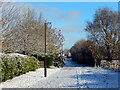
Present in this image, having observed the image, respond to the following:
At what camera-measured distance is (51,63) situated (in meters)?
31.8

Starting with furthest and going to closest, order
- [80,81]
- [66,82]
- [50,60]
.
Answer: [50,60]
[80,81]
[66,82]

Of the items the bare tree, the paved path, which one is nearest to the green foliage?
the bare tree

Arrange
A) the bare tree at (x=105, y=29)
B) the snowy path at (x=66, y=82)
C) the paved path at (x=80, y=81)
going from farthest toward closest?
1. the bare tree at (x=105, y=29)
2. the snowy path at (x=66, y=82)
3. the paved path at (x=80, y=81)

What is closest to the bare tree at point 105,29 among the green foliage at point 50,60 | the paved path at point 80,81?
the green foliage at point 50,60

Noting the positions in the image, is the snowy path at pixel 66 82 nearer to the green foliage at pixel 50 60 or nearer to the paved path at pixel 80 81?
the paved path at pixel 80 81

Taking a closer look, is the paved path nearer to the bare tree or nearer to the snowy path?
the snowy path

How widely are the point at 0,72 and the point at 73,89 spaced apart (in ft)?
16.7

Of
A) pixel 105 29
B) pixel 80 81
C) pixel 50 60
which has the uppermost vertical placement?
pixel 105 29

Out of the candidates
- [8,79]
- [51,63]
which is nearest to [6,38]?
[8,79]

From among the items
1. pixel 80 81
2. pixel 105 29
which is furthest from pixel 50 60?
pixel 80 81

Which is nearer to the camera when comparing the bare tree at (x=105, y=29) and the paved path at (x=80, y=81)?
the paved path at (x=80, y=81)

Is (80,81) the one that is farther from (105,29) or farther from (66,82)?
(105,29)

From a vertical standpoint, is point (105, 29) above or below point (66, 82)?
above

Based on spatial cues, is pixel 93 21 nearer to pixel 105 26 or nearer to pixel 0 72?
pixel 105 26
